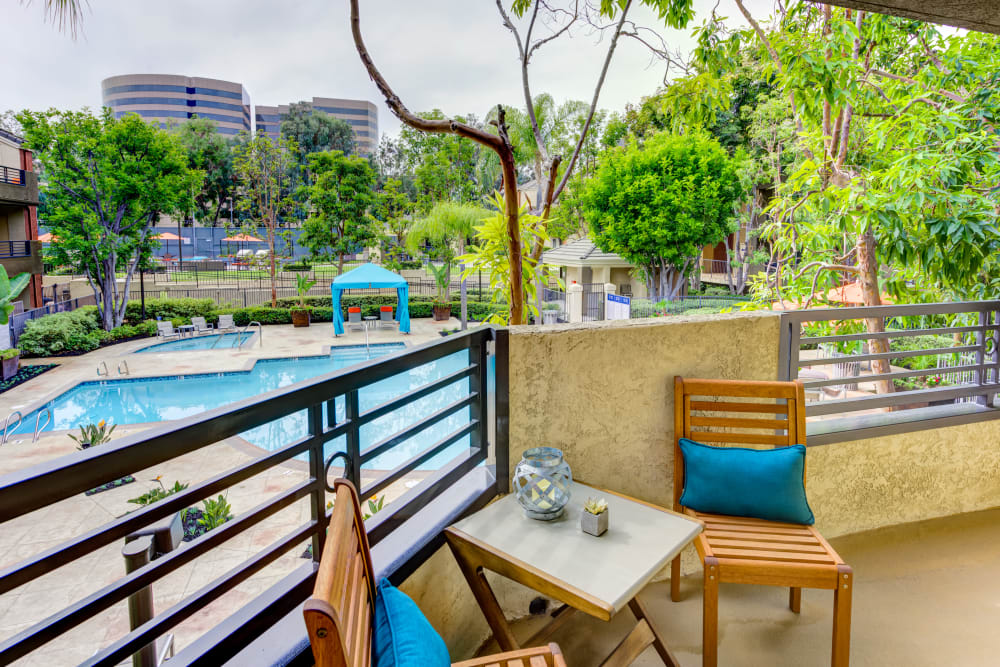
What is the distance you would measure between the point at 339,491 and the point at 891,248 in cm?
412

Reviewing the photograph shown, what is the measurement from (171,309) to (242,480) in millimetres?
18246

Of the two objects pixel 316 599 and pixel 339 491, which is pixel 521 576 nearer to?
pixel 339 491

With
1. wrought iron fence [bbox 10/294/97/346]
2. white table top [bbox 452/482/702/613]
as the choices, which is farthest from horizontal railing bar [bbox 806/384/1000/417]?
wrought iron fence [bbox 10/294/97/346]

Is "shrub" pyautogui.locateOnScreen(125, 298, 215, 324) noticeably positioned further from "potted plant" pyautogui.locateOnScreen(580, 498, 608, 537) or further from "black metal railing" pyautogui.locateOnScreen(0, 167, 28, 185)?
"potted plant" pyautogui.locateOnScreen(580, 498, 608, 537)

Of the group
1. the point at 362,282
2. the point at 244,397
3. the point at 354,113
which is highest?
the point at 354,113

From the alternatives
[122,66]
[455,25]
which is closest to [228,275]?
[455,25]

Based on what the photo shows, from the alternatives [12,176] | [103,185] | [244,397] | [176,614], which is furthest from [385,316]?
[176,614]

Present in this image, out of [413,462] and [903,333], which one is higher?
[903,333]

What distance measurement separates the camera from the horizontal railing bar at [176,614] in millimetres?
1058

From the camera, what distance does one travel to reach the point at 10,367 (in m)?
11.6

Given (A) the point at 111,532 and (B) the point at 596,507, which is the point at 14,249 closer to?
(A) the point at 111,532

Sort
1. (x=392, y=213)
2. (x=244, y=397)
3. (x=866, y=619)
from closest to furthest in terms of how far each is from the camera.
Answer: (x=866, y=619)
(x=244, y=397)
(x=392, y=213)

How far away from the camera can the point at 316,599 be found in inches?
33.2

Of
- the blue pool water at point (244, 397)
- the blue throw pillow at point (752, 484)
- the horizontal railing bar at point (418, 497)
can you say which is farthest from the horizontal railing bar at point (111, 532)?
the blue pool water at point (244, 397)
